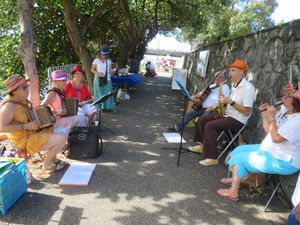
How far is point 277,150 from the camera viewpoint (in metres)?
3.43

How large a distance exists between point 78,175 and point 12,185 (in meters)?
1.11

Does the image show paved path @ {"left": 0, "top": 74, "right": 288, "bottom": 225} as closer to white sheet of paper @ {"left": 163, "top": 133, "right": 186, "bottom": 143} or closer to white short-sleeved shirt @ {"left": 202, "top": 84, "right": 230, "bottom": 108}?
white sheet of paper @ {"left": 163, "top": 133, "right": 186, "bottom": 143}

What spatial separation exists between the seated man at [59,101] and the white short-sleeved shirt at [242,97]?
279cm

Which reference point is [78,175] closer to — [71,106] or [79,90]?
[71,106]

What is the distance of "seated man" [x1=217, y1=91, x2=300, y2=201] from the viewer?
10.5 ft

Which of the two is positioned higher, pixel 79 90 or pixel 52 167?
pixel 79 90

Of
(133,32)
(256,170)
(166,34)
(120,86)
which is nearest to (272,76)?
(256,170)

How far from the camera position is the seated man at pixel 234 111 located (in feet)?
14.8

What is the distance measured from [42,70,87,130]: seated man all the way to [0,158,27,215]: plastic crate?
1399mm

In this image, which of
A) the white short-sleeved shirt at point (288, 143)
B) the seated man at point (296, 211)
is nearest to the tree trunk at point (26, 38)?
the white short-sleeved shirt at point (288, 143)

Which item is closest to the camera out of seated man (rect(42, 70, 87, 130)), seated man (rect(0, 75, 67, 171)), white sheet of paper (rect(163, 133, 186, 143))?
seated man (rect(0, 75, 67, 171))

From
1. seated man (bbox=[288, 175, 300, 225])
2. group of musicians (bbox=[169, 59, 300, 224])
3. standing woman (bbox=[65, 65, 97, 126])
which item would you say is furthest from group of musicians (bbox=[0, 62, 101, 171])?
seated man (bbox=[288, 175, 300, 225])

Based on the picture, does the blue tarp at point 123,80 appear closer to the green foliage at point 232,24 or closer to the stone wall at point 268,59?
the stone wall at point 268,59

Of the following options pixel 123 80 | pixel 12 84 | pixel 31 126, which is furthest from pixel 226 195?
pixel 123 80
